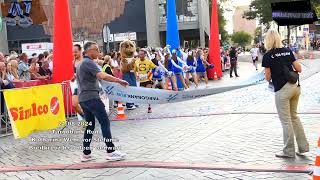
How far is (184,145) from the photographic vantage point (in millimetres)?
7828

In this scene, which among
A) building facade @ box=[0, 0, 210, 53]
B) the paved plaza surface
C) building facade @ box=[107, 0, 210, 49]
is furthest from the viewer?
building facade @ box=[107, 0, 210, 49]

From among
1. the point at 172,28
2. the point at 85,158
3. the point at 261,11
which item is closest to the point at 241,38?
the point at 261,11

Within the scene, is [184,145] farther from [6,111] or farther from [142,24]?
[142,24]

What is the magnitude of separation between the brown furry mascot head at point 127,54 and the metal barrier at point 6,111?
1495 millimetres

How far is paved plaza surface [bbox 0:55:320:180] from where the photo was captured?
20.7 ft

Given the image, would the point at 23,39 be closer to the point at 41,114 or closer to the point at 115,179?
the point at 41,114

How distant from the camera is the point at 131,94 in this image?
10.4 m

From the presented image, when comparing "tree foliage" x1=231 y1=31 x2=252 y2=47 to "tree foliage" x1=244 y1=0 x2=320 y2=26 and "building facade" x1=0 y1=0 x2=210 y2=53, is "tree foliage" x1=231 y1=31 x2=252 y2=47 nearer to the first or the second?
"tree foliage" x1=244 y1=0 x2=320 y2=26

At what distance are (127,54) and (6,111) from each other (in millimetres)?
3033

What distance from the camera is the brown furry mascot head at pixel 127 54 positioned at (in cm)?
1100

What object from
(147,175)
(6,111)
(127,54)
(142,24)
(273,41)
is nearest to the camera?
(147,175)

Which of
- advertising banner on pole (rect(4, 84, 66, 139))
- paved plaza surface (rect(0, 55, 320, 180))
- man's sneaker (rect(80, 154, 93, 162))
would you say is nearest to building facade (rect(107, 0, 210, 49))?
paved plaza surface (rect(0, 55, 320, 180))

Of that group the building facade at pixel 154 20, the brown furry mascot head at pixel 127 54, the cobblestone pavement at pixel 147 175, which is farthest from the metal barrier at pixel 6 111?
the building facade at pixel 154 20

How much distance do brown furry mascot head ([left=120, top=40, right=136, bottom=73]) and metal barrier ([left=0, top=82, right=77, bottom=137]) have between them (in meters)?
1.50
